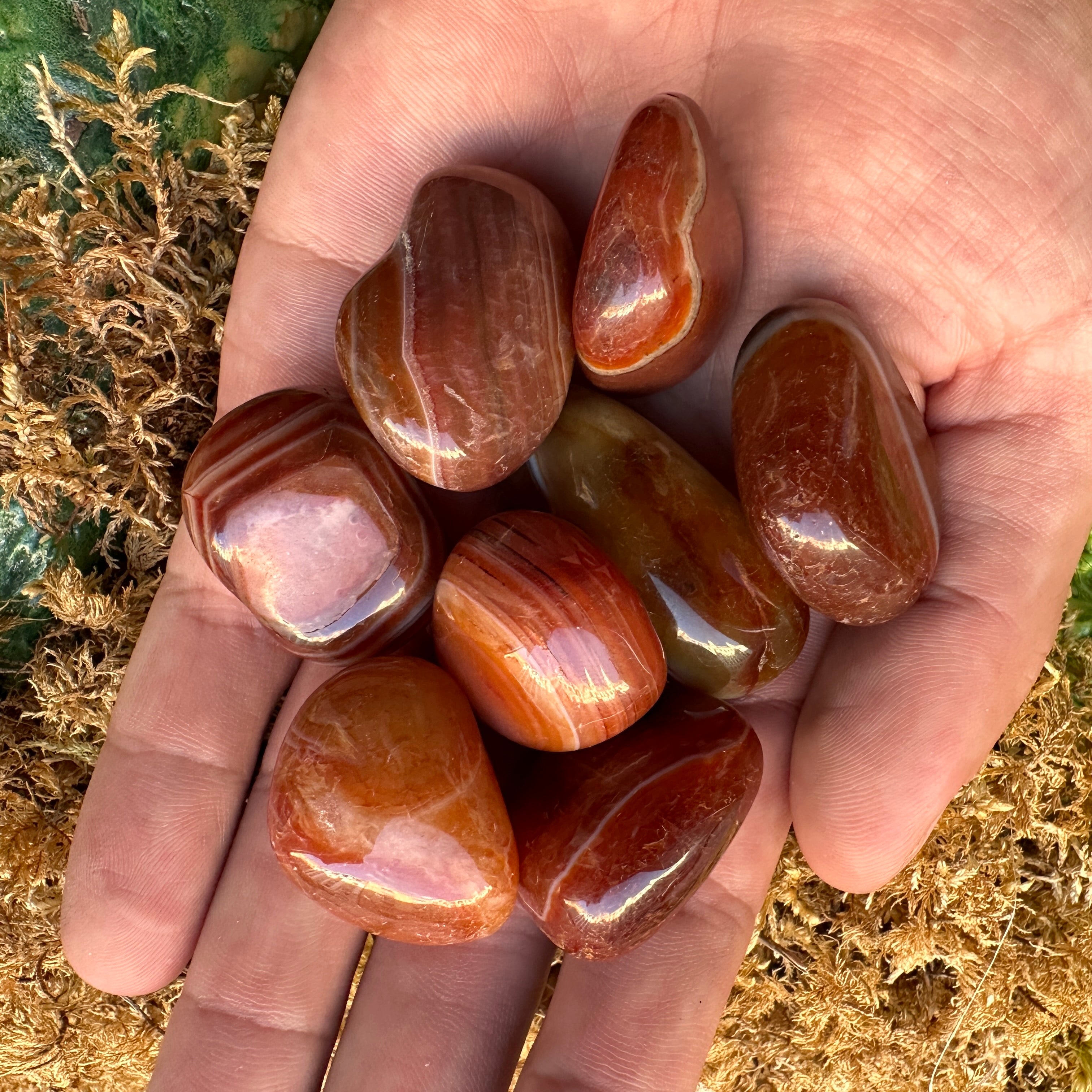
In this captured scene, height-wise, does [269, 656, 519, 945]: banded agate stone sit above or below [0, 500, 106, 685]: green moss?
above

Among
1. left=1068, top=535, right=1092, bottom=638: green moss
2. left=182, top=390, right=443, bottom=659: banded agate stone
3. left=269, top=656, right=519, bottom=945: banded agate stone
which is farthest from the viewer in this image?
left=1068, top=535, right=1092, bottom=638: green moss

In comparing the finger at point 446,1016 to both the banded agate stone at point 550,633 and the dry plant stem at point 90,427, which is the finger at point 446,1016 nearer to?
the banded agate stone at point 550,633

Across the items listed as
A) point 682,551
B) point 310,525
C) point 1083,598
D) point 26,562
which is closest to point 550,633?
point 682,551

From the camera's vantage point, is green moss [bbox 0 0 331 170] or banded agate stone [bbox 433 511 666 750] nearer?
banded agate stone [bbox 433 511 666 750]

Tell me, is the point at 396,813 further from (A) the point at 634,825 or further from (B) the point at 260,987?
(B) the point at 260,987

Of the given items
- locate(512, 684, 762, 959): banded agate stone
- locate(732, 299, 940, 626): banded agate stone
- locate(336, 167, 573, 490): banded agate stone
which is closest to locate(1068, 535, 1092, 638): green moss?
locate(732, 299, 940, 626): banded agate stone

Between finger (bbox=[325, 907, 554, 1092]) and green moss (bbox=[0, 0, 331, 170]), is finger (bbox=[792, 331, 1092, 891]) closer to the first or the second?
finger (bbox=[325, 907, 554, 1092])
